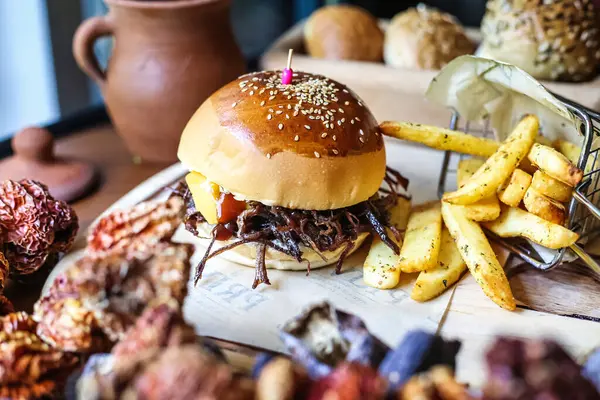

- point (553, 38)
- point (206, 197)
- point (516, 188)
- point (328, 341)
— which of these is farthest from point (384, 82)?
point (328, 341)

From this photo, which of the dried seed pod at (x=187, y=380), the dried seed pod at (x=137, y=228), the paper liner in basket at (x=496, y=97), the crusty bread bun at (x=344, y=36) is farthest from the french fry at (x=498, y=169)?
the crusty bread bun at (x=344, y=36)

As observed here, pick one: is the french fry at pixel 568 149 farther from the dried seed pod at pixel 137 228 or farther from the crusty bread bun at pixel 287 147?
the dried seed pod at pixel 137 228

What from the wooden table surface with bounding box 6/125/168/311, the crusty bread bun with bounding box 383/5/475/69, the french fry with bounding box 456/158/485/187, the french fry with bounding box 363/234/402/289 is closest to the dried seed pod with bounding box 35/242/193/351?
the french fry with bounding box 363/234/402/289

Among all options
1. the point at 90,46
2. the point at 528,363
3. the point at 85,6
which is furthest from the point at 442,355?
the point at 85,6

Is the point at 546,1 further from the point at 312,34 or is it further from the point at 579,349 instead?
the point at 579,349

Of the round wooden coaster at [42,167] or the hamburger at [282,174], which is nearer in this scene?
the hamburger at [282,174]

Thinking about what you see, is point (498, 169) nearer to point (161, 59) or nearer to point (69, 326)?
point (69, 326)
